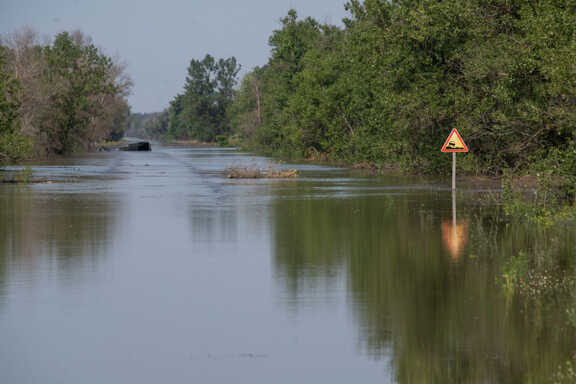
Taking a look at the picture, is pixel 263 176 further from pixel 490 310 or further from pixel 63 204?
pixel 490 310

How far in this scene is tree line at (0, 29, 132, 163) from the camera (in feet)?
224

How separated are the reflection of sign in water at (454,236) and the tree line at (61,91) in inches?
1574

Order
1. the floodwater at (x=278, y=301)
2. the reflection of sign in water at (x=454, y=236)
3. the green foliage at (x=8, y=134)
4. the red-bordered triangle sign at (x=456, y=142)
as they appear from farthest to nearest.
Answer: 1. the green foliage at (x=8, y=134)
2. the red-bordered triangle sign at (x=456, y=142)
3. the reflection of sign in water at (x=454, y=236)
4. the floodwater at (x=278, y=301)

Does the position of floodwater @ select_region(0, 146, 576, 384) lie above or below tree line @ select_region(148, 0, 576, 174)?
below

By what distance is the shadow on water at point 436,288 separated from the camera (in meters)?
7.58

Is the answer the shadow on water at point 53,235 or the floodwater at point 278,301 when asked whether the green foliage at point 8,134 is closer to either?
the shadow on water at point 53,235

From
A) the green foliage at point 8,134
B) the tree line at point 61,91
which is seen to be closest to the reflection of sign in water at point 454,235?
the green foliage at point 8,134

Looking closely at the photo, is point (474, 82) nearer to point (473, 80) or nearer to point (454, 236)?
point (473, 80)

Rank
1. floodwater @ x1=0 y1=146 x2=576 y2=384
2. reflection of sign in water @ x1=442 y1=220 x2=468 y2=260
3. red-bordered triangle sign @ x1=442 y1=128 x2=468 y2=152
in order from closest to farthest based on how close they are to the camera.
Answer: floodwater @ x1=0 y1=146 x2=576 y2=384 < reflection of sign in water @ x1=442 y1=220 x2=468 y2=260 < red-bordered triangle sign @ x1=442 y1=128 x2=468 y2=152

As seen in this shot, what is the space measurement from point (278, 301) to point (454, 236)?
23.7ft

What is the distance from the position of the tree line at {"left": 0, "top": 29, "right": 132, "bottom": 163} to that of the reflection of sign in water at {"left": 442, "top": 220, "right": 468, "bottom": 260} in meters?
40.0

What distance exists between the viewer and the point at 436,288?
1108cm

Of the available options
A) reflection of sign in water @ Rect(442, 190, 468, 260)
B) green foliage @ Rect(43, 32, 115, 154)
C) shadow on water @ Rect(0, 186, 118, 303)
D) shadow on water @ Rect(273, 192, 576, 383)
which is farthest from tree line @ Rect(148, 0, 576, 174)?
green foliage @ Rect(43, 32, 115, 154)

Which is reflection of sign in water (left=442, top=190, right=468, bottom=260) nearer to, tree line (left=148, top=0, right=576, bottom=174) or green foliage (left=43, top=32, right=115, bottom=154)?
tree line (left=148, top=0, right=576, bottom=174)
